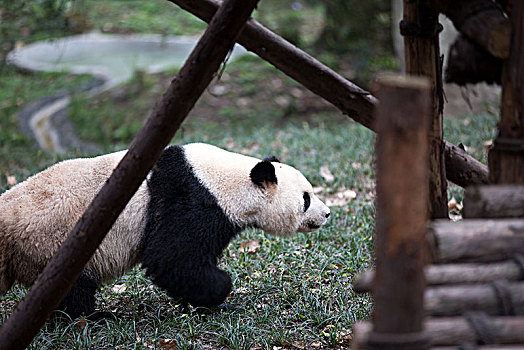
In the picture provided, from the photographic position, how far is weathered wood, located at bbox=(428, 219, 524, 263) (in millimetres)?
1957

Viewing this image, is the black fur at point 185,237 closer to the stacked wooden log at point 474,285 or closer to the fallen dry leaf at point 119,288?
the fallen dry leaf at point 119,288

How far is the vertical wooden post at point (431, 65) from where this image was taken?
9.76ft

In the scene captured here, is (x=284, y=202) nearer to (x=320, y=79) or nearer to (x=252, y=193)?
(x=252, y=193)

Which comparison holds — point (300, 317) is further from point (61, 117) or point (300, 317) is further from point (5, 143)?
point (61, 117)

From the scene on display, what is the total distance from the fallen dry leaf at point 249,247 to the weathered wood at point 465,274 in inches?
111

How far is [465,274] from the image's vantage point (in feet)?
6.48

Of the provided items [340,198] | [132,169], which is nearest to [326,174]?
[340,198]

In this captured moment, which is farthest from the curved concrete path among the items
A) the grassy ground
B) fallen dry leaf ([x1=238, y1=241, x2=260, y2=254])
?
fallen dry leaf ([x1=238, y1=241, x2=260, y2=254])

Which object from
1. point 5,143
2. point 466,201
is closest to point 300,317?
point 466,201

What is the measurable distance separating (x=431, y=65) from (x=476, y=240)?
1320 mm

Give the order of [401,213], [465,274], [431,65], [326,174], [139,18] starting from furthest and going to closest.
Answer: [139,18], [326,174], [431,65], [465,274], [401,213]

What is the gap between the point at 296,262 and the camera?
444 centimetres

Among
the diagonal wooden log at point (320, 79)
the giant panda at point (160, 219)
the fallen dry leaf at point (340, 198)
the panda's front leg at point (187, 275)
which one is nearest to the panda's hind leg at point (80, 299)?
the giant panda at point (160, 219)

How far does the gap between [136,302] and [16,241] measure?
985 mm
